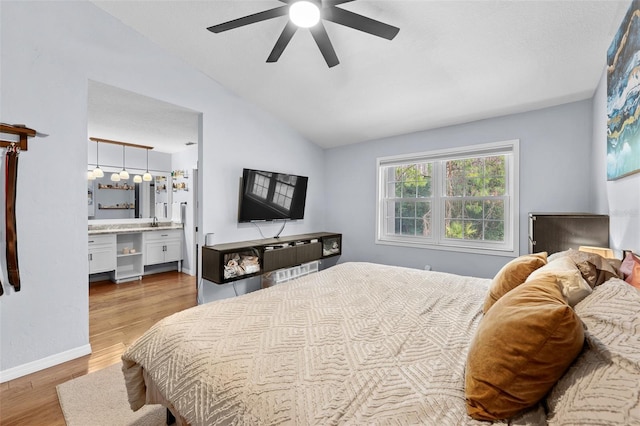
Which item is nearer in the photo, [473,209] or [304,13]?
[304,13]

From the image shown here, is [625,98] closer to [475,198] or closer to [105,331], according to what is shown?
[475,198]

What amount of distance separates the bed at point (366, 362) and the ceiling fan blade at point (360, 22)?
1.61 metres

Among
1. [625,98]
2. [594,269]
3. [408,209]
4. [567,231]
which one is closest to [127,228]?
[408,209]

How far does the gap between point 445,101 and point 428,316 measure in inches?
101

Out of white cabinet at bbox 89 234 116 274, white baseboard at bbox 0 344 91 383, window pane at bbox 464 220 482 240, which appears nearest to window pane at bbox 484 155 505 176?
window pane at bbox 464 220 482 240

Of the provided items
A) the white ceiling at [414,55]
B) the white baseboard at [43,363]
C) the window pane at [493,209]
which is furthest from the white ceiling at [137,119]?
the window pane at [493,209]

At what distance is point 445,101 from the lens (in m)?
3.10

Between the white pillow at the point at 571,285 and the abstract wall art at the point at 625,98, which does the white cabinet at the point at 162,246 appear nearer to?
the white pillow at the point at 571,285

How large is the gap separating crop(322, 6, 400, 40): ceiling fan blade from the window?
2.19m

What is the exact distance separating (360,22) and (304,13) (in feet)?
1.20

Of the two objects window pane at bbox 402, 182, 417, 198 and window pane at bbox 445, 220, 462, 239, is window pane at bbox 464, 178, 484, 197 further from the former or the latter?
window pane at bbox 402, 182, 417, 198

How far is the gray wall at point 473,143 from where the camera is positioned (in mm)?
2852

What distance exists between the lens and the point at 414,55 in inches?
99.7

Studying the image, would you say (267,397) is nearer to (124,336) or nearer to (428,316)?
(428,316)
